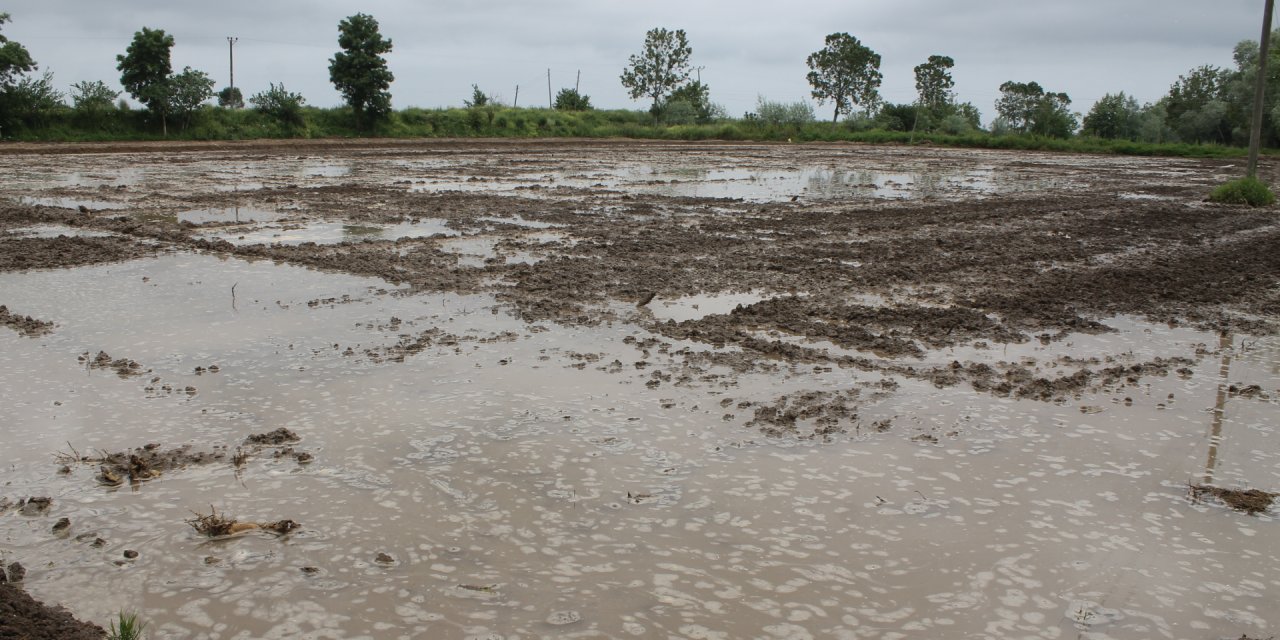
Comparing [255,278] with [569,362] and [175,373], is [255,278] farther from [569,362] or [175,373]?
[569,362]

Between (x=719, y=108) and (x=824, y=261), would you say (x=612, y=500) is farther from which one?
(x=719, y=108)

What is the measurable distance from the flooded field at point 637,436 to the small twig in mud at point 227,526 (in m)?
0.03

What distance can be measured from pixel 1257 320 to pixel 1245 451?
3982 mm

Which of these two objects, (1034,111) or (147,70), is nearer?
(147,70)

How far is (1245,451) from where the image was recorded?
506 centimetres

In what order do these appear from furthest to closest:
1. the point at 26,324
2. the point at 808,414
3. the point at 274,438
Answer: the point at 26,324 → the point at 808,414 → the point at 274,438

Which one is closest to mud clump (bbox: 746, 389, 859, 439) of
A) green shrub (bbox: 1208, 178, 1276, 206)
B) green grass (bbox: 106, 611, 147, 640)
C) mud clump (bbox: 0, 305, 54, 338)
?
green grass (bbox: 106, 611, 147, 640)

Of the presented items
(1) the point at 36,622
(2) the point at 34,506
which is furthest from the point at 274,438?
(1) the point at 36,622

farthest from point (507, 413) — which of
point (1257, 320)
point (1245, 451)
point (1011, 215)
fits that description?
point (1011, 215)

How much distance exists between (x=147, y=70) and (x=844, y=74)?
56936mm

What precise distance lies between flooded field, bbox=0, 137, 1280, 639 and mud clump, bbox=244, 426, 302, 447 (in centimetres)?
2

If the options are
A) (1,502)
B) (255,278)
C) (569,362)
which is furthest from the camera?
(255,278)

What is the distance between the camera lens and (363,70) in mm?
47719

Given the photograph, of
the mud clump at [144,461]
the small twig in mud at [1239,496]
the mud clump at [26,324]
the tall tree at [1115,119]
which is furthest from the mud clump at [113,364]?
the tall tree at [1115,119]
